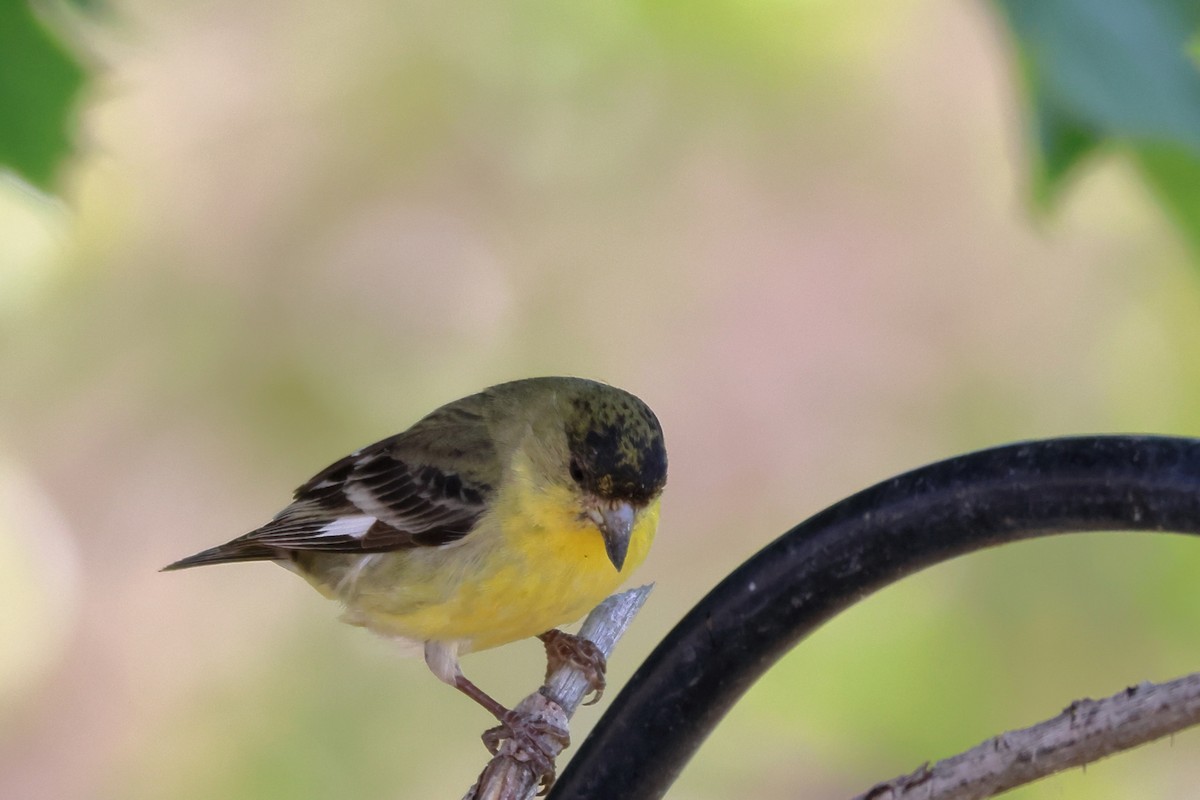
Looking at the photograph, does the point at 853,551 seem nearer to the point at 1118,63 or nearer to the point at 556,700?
the point at 1118,63

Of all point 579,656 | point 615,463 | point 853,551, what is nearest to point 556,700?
point 579,656

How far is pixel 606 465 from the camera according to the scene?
2.91 metres

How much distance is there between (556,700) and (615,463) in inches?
22.6

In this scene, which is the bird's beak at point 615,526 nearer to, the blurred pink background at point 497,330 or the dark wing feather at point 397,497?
the dark wing feather at point 397,497

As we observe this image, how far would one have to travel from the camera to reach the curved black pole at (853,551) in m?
1.36

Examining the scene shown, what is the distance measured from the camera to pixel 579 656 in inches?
115

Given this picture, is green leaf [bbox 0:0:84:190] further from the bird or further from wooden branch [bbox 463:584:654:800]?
the bird

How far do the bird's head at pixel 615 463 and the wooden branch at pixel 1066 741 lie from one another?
61.4 inches

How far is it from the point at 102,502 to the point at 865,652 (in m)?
3.03

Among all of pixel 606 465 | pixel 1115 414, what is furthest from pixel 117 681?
pixel 1115 414

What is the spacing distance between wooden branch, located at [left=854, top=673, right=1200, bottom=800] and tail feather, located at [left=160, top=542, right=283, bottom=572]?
2.14 m

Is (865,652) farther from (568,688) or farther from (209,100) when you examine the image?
(209,100)

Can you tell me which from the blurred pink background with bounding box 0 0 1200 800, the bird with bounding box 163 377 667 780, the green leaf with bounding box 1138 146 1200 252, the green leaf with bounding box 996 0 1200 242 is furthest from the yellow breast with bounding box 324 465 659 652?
the green leaf with bounding box 996 0 1200 242

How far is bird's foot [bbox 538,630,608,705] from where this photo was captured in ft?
9.34
